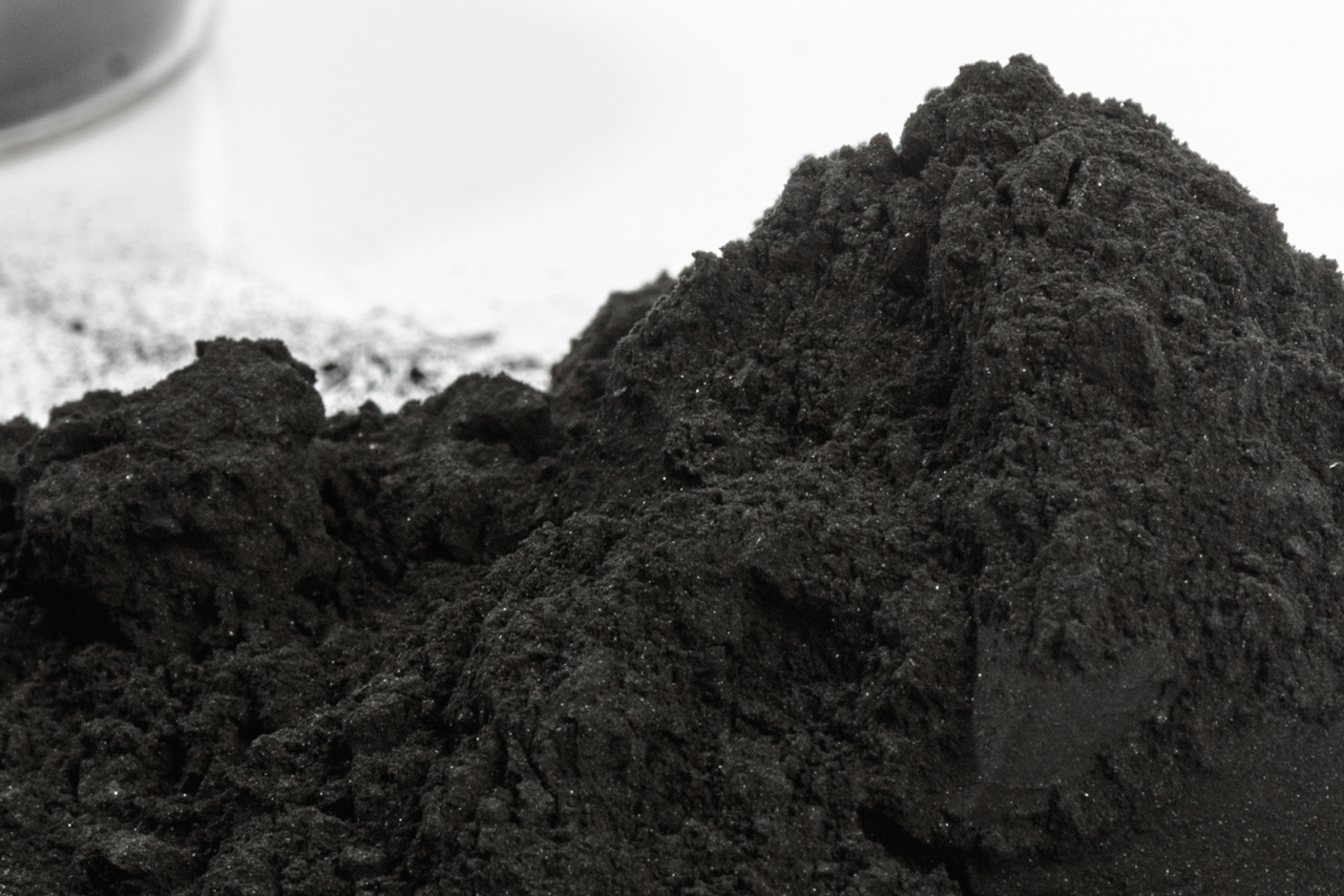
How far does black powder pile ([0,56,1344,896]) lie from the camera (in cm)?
130

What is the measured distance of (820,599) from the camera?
1.38m

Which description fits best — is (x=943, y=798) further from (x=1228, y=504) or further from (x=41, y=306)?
(x=41, y=306)

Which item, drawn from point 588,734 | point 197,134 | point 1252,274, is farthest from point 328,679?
point 197,134

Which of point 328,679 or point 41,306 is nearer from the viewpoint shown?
point 328,679

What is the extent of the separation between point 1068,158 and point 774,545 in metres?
0.53

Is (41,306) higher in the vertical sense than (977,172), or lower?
higher

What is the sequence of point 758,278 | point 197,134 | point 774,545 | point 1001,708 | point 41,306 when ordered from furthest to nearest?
point 197,134, point 41,306, point 758,278, point 774,545, point 1001,708

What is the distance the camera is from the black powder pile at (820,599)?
4.28 feet

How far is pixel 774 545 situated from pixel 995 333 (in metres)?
0.29

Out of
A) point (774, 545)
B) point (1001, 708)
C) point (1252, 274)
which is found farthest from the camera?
point (1252, 274)

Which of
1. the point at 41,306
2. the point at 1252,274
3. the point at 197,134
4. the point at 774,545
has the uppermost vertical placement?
the point at 197,134

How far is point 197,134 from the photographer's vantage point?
3.72 meters

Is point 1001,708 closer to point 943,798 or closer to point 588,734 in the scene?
point 943,798

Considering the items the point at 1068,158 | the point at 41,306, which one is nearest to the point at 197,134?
the point at 41,306
